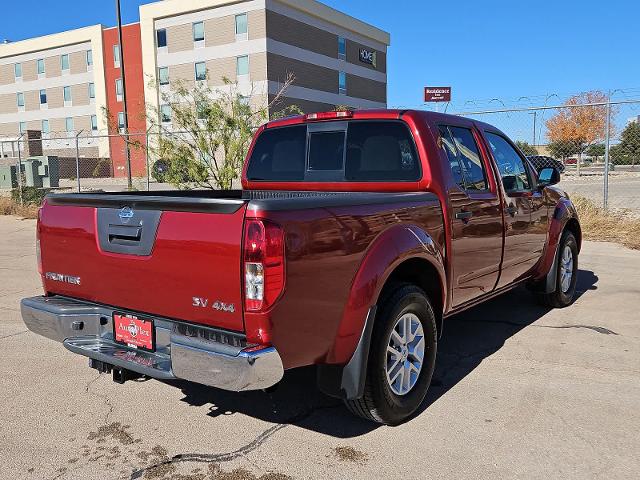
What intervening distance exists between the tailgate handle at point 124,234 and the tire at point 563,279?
14.9ft

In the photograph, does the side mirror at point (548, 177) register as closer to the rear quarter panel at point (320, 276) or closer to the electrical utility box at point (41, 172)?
the rear quarter panel at point (320, 276)

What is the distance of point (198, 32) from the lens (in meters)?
44.3

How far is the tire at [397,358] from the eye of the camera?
131 inches

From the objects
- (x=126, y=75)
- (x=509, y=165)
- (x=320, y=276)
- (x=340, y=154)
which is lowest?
(x=320, y=276)

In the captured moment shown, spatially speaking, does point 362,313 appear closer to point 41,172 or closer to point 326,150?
point 326,150

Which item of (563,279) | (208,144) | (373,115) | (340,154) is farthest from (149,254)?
(208,144)

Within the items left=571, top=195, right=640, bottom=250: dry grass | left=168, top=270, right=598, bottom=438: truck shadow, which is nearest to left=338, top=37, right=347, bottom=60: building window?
left=571, top=195, right=640, bottom=250: dry grass

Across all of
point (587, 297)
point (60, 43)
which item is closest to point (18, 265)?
point (587, 297)

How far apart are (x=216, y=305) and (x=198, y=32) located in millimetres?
45512

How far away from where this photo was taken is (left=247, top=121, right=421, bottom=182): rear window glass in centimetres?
419

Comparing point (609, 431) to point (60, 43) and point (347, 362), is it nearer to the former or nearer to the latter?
point (347, 362)

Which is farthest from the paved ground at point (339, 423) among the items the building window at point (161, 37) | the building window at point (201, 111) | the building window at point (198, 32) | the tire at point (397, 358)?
the building window at point (161, 37)

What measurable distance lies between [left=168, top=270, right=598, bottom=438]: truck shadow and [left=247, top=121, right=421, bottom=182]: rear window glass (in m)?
1.57

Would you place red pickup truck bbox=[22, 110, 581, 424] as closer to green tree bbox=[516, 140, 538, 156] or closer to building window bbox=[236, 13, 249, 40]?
green tree bbox=[516, 140, 538, 156]
